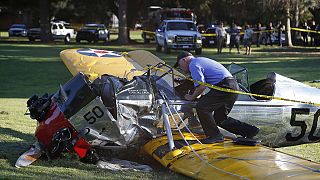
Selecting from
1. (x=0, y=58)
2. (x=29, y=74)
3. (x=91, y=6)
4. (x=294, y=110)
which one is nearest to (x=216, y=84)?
(x=294, y=110)

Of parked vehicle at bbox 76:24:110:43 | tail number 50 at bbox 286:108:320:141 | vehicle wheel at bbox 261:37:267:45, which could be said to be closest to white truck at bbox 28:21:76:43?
parked vehicle at bbox 76:24:110:43

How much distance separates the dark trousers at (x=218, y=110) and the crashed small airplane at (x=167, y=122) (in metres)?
0.19

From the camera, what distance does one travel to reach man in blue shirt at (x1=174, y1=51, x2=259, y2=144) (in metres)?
8.00

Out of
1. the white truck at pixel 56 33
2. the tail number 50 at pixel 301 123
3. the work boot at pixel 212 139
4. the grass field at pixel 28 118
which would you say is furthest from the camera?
the white truck at pixel 56 33

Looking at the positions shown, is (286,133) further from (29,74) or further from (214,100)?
(29,74)

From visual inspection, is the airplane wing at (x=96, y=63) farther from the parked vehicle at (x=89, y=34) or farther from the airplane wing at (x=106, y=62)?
the parked vehicle at (x=89, y=34)

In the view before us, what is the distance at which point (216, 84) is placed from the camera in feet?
26.6

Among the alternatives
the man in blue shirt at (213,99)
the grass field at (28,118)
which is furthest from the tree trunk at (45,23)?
the man in blue shirt at (213,99)

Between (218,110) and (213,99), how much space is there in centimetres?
26

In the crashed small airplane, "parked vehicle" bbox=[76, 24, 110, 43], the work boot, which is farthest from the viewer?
"parked vehicle" bbox=[76, 24, 110, 43]

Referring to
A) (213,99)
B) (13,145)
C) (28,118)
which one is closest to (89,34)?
(28,118)

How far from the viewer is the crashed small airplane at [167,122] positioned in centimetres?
712

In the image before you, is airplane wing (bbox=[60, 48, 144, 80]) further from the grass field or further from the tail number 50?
the tail number 50

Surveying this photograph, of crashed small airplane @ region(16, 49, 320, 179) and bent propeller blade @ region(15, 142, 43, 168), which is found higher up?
crashed small airplane @ region(16, 49, 320, 179)
